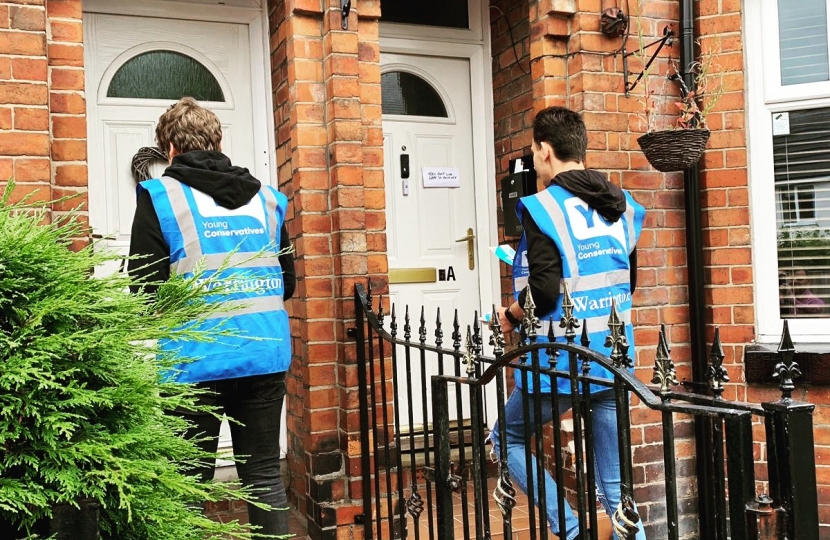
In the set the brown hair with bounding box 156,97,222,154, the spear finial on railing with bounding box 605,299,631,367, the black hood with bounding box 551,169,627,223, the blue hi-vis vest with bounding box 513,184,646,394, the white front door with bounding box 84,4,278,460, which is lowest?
the spear finial on railing with bounding box 605,299,631,367

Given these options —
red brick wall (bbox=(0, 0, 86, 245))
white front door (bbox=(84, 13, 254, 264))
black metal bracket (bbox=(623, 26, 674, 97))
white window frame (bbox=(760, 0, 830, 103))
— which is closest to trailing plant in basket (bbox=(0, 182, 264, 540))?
red brick wall (bbox=(0, 0, 86, 245))

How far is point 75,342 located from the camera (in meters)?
1.35

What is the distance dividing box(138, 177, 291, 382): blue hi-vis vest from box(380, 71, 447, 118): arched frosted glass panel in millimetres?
2086

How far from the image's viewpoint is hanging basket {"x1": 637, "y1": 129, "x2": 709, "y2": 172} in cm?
389

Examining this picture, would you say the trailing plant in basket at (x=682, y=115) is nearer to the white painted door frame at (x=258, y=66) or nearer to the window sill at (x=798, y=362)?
the window sill at (x=798, y=362)

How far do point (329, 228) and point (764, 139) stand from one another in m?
2.57

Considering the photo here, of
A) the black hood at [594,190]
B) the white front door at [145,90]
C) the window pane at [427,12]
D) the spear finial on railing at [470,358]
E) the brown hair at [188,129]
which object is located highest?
the window pane at [427,12]

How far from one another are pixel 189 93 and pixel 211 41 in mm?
324

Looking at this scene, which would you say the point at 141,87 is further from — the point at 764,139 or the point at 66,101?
the point at 764,139

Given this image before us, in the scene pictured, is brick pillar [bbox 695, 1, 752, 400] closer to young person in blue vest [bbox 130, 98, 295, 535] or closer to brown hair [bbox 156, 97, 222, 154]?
young person in blue vest [bbox 130, 98, 295, 535]

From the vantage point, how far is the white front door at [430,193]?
15.9ft

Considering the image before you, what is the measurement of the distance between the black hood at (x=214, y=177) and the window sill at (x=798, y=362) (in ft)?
9.65

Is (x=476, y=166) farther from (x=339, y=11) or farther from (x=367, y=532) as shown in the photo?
(x=367, y=532)

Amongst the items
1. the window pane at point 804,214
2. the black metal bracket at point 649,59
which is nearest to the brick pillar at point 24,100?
the black metal bracket at point 649,59
